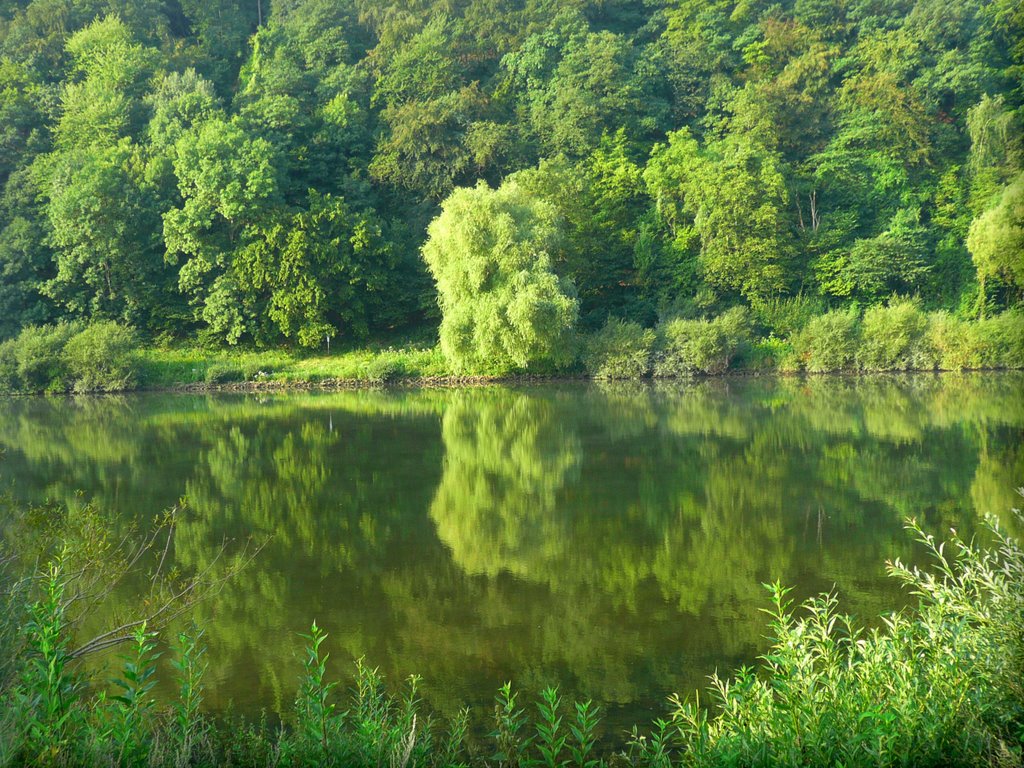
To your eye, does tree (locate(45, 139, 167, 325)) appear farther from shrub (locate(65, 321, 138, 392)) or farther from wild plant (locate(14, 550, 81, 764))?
wild plant (locate(14, 550, 81, 764))

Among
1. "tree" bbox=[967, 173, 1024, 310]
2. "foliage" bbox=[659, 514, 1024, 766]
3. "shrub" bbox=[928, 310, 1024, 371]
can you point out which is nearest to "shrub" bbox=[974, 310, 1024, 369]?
"shrub" bbox=[928, 310, 1024, 371]

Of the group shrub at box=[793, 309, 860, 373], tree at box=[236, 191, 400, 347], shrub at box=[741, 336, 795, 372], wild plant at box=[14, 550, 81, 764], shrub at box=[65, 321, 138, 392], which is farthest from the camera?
tree at box=[236, 191, 400, 347]

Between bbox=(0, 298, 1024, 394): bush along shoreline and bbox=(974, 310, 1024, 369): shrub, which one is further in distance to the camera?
bbox=(0, 298, 1024, 394): bush along shoreline

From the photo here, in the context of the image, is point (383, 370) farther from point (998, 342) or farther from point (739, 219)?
point (998, 342)

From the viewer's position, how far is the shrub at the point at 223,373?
128 feet

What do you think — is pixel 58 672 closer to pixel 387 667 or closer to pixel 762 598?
pixel 387 667

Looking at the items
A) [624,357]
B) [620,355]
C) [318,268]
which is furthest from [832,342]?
[318,268]

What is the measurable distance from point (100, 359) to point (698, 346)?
2520cm

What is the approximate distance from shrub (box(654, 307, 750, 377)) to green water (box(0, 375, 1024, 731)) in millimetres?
11004

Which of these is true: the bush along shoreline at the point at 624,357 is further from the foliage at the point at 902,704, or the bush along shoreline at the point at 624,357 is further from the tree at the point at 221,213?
the foliage at the point at 902,704

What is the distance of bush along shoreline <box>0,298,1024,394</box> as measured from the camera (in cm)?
3641

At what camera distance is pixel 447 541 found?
473 inches

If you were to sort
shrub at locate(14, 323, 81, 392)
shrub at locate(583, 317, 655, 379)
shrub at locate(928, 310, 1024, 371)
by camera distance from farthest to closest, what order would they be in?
shrub at locate(583, 317, 655, 379), shrub at locate(14, 323, 81, 392), shrub at locate(928, 310, 1024, 371)

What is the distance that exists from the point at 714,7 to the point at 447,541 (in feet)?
163
